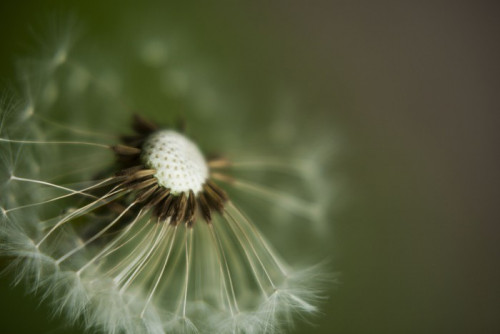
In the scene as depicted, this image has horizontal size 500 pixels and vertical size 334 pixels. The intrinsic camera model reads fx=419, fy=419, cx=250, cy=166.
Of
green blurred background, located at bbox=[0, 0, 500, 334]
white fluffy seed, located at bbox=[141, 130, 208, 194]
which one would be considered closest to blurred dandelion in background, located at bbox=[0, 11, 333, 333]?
white fluffy seed, located at bbox=[141, 130, 208, 194]

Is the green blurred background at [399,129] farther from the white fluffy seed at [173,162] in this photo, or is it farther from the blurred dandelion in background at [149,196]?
the white fluffy seed at [173,162]

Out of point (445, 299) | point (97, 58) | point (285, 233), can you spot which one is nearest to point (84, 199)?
point (97, 58)

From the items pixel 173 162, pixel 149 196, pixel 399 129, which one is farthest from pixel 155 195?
pixel 399 129

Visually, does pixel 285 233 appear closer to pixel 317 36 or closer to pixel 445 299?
pixel 445 299

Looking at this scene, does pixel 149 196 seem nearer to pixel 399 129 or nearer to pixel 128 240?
pixel 128 240

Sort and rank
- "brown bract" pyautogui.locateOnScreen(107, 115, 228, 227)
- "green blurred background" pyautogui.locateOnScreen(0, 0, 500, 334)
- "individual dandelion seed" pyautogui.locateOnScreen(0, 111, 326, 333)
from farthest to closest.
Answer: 1. "green blurred background" pyautogui.locateOnScreen(0, 0, 500, 334)
2. "brown bract" pyautogui.locateOnScreen(107, 115, 228, 227)
3. "individual dandelion seed" pyautogui.locateOnScreen(0, 111, 326, 333)

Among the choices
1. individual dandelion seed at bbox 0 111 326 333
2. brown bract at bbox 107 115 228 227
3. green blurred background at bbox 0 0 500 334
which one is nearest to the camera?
individual dandelion seed at bbox 0 111 326 333

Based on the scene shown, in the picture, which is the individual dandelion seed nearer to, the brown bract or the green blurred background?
the brown bract
